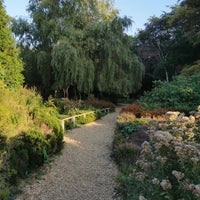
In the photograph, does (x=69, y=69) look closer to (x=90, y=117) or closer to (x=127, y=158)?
(x=90, y=117)

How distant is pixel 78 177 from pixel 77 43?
1266 cm

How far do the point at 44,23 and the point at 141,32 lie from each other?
52.9 feet

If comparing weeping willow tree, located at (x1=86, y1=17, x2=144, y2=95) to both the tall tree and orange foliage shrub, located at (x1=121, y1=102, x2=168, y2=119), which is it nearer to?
orange foliage shrub, located at (x1=121, y1=102, x2=168, y2=119)

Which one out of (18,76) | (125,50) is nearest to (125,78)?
(125,50)

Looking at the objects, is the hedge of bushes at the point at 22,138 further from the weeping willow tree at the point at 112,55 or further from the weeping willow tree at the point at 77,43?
the weeping willow tree at the point at 112,55

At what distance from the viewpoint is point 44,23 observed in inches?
684

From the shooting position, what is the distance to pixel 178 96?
495 inches

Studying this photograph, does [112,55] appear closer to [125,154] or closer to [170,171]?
[125,154]

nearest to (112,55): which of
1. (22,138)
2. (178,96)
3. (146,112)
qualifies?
(178,96)

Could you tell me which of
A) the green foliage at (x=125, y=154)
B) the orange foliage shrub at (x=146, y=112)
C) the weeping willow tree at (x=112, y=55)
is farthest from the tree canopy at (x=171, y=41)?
the green foliage at (x=125, y=154)

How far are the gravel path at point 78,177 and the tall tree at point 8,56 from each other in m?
2.75

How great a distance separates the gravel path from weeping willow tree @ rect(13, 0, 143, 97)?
29.5ft

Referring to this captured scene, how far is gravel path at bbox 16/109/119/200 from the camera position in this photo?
4535mm

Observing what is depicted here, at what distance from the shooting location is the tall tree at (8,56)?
861 centimetres
